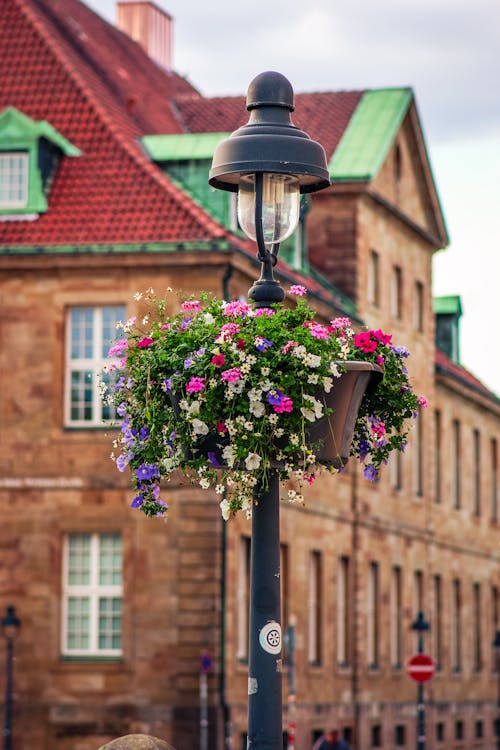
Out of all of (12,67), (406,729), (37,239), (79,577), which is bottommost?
(406,729)

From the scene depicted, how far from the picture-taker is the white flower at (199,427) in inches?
409

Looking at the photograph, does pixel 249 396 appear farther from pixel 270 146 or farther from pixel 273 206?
pixel 270 146

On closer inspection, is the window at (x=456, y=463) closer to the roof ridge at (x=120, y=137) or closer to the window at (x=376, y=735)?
the window at (x=376, y=735)

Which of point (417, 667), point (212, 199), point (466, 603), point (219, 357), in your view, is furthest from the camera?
point (466, 603)

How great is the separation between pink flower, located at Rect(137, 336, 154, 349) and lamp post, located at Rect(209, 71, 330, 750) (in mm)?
586

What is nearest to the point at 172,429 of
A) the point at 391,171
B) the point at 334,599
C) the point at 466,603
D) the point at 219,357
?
the point at 219,357

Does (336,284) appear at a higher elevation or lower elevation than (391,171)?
lower

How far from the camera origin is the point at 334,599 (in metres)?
43.0

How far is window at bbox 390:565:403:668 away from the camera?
4891 centimetres

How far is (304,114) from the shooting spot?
4791 centimetres

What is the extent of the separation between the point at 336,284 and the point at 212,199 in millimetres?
9170

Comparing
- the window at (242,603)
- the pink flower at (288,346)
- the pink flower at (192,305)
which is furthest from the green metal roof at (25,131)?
the pink flower at (288,346)

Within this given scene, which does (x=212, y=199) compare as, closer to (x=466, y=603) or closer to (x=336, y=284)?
(x=336, y=284)

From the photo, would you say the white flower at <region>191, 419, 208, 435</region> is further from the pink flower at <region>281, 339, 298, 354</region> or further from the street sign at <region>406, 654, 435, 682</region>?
the street sign at <region>406, 654, 435, 682</region>
